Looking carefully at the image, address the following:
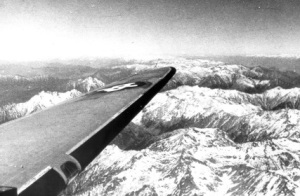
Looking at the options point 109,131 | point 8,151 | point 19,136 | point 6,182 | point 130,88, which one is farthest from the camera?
point 130,88

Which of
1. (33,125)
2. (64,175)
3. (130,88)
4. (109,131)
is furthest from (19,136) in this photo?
(130,88)

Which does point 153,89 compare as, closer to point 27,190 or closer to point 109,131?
point 109,131

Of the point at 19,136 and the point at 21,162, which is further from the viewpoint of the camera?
the point at 19,136

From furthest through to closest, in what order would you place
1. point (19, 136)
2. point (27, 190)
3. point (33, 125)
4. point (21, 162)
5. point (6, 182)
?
point (33, 125) → point (19, 136) → point (21, 162) → point (6, 182) → point (27, 190)

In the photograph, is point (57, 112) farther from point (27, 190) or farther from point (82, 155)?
point (27, 190)

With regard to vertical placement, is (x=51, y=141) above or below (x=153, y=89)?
below

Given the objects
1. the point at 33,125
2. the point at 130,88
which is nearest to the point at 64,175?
the point at 33,125
